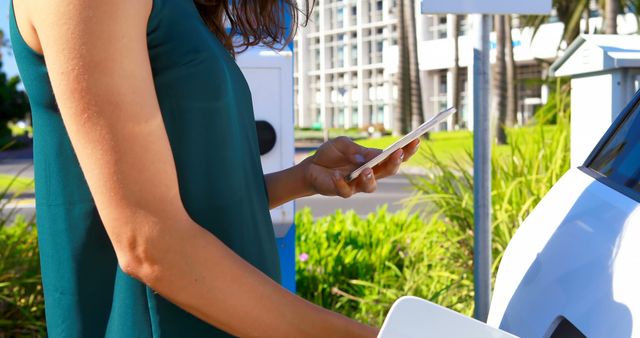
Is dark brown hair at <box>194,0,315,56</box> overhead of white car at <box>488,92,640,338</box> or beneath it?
overhead

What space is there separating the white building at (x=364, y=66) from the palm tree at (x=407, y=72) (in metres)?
20.0

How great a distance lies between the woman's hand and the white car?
256 millimetres

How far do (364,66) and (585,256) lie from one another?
5759 centimetres

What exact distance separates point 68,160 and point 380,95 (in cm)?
5647

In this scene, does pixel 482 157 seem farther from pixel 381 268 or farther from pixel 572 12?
pixel 572 12

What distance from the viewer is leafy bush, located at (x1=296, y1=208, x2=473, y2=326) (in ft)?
13.0

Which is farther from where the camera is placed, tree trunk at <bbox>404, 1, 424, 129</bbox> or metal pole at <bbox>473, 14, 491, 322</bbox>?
tree trunk at <bbox>404, 1, 424, 129</bbox>

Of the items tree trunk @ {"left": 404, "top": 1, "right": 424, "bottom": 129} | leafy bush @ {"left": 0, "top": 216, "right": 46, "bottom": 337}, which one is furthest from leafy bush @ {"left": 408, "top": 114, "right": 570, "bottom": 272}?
tree trunk @ {"left": 404, "top": 1, "right": 424, "bottom": 129}

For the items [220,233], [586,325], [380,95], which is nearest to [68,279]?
[220,233]

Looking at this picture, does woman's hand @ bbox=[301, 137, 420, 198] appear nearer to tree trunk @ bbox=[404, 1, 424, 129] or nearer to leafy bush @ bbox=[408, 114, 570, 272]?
leafy bush @ bbox=[408, 114, 570, 272]

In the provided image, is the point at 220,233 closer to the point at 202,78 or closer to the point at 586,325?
the point at 202,78

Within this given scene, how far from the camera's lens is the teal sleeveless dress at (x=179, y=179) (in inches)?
37.4

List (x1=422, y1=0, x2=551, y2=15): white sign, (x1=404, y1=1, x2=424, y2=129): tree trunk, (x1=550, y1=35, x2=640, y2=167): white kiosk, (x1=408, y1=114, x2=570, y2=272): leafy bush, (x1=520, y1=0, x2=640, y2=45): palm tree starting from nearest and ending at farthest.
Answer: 1. (x1=422, y1=0, x2=551, y2=15): white sign
2. (x1=550, y1=35, x2=640, y2=167): white kiosk
3. (x1=408, y1=114, x2=570, y2=272): leafy bush
4. (x1=520, y1=0, x2=640, y2=45): palm tree
5. (x1=404, y1=1, x2=424, y2=129): tree trunk

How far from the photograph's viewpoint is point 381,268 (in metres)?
4.41
